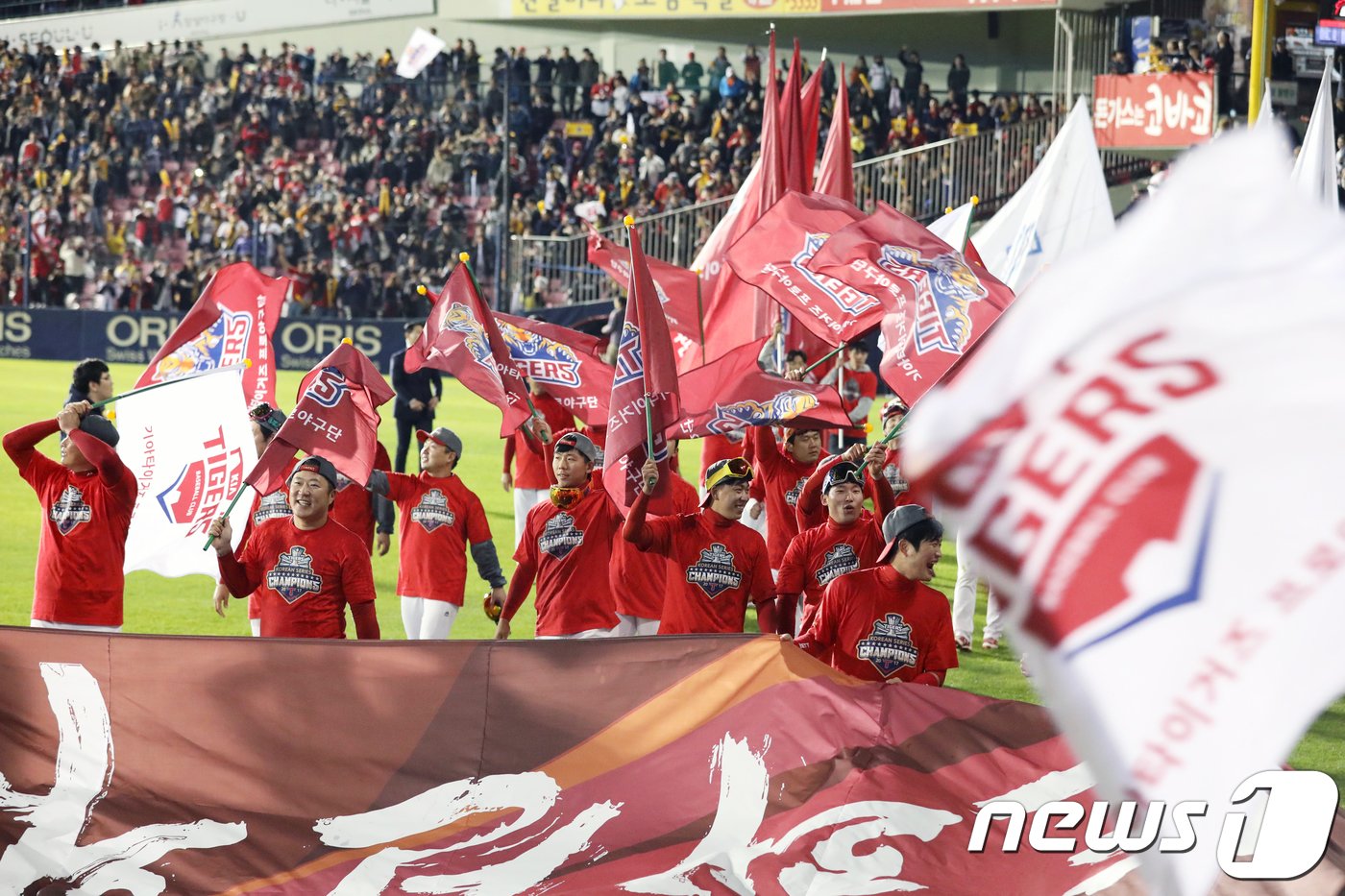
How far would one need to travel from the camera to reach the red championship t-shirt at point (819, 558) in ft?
27.7

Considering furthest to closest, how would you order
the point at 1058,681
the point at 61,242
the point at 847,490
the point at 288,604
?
the point at 61,242 < the point at 847,490 < the point at 288,604 < the point at 1058,681

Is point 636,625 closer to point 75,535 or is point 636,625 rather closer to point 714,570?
point 714,570

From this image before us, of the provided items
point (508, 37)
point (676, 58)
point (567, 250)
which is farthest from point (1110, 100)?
point (508, 37)

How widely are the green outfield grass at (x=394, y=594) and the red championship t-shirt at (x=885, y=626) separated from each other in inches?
102

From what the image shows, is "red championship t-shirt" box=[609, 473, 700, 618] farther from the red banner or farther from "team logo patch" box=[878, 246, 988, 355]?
the red banner

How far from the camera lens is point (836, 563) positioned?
27.9 feet

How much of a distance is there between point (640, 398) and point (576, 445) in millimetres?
483

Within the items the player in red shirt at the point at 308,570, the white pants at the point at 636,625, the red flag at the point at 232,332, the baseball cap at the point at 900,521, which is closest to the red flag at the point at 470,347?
the red flag at the point at 232,332

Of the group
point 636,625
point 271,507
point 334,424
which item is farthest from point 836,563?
point 271,507

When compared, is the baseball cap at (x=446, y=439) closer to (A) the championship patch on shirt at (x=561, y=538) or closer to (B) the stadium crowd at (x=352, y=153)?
(A) the championship patch on shirt at (x=561, y=538)

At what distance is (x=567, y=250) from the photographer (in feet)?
104

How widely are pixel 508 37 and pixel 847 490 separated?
3600cm

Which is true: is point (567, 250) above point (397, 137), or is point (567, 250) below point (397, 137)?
below

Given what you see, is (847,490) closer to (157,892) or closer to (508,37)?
(157,892)
